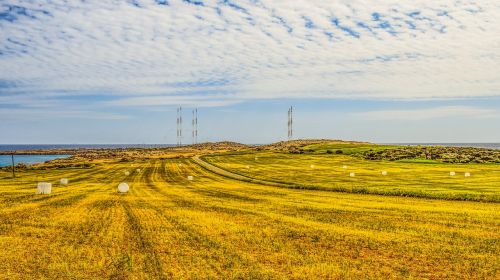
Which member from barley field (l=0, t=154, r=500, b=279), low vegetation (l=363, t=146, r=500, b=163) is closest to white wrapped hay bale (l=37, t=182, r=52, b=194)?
barley field (l=0, t=154, r=500, b=279)

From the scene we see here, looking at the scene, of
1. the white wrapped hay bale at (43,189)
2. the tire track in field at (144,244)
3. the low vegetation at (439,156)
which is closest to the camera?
the tire track in field at (144,244)

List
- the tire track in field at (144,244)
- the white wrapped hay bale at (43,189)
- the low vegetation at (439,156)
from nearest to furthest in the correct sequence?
the tire track in field at (144,244) → the white wrapped hay bale at (43,189) → the low vegetation at (439,156)

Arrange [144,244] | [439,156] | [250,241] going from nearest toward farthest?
[144,244] < [250,241] < [439,156]

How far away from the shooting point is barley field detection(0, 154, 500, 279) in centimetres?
1662

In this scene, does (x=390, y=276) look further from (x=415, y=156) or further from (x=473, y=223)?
(x=415, y=156)

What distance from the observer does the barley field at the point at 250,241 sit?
655 inches

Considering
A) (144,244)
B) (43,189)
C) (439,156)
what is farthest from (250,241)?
(439,156)

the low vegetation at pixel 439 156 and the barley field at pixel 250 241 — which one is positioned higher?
the barley field at pixel 250 241

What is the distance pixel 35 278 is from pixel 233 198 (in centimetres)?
2639

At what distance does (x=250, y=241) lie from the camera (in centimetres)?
2150

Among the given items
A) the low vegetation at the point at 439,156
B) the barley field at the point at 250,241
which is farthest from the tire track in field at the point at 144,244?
the low vegetation at the point at 439,156

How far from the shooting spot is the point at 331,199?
40.2 meters

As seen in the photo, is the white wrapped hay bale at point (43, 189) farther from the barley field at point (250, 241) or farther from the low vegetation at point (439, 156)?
the low vegetation at point (439, 156)

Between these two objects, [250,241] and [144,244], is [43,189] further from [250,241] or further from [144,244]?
[250,241]
